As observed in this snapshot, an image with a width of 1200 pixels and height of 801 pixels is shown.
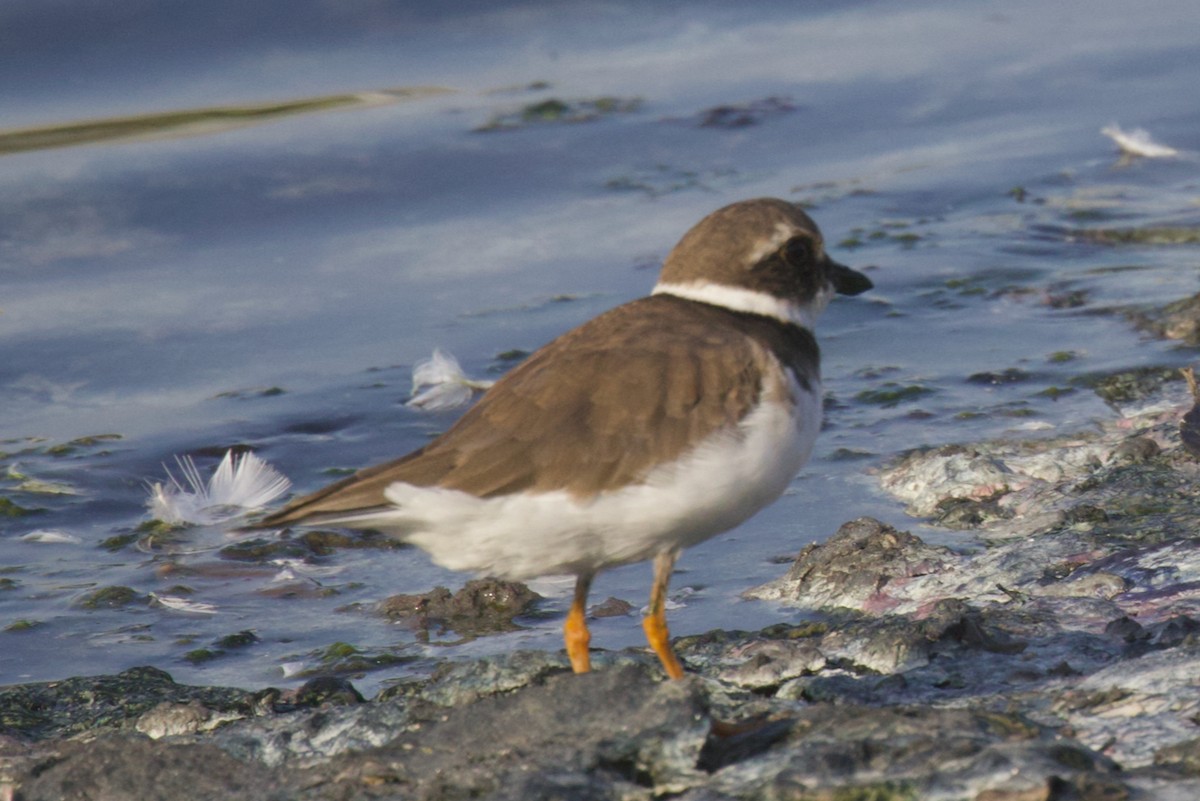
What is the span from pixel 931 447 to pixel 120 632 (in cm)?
319

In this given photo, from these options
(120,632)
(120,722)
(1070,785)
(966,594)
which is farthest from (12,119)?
(1070,785)

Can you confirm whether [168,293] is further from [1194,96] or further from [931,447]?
[1194,96]

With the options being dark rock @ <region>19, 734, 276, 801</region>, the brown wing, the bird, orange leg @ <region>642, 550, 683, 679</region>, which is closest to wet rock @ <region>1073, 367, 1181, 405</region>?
the bird

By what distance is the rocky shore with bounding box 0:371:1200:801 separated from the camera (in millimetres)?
3223

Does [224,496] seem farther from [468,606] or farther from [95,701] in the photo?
[95,701]

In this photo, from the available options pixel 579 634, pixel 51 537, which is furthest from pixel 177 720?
pixel 51 537

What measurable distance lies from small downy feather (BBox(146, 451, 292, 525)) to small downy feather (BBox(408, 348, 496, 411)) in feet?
3.46

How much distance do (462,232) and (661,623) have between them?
19.4 feet

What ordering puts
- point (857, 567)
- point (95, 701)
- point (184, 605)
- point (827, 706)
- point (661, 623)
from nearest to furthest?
1. point (827, 706)
2. point (661, 623)
3. point (95, 701)
4. point (857, 567)
5. point (184, 605)

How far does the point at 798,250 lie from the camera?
182 inches

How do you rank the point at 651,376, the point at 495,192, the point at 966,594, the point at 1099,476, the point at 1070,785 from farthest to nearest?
the point at 495,192
the point at 1099,476
the point at 966,594
the point at 651,376
the point at 1070,785

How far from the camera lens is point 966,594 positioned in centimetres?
486

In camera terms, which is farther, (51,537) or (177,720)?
(51,537)

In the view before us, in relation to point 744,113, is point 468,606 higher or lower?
lower
